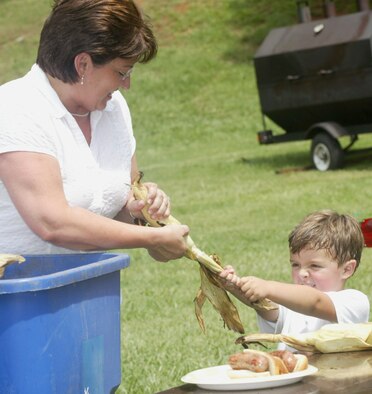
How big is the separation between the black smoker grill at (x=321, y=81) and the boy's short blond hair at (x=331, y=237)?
11.0m

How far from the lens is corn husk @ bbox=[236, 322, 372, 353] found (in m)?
3.48

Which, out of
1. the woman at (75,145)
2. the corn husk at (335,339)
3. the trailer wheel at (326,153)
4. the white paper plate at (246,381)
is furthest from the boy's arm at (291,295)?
the trailer wheel at (326,153)

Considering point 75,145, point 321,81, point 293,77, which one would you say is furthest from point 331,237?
point 293,77

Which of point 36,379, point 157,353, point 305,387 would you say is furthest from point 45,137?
point 157,353

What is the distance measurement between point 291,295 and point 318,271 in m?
0.46

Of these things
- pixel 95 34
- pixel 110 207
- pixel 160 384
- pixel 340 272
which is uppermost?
pixel 95 34

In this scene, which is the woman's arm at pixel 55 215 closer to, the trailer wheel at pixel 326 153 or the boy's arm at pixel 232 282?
the boy's arm at pixel 232 282

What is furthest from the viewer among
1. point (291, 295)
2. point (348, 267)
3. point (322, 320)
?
point (348, 267)

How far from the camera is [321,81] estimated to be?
1560 centimetres

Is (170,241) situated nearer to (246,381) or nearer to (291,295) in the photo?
(291,295)

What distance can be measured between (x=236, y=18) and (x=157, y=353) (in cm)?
2482

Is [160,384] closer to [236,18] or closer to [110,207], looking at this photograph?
[110,207]

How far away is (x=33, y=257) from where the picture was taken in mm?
3582

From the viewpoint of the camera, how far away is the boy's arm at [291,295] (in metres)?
3.61
